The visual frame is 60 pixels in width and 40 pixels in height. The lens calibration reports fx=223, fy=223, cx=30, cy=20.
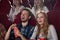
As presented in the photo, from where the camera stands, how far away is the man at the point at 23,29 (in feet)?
6.86

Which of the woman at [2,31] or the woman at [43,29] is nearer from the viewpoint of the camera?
the woman at [43,29]

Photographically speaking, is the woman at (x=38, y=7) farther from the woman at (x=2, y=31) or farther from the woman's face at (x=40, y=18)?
the woman at (x=2, y=31)

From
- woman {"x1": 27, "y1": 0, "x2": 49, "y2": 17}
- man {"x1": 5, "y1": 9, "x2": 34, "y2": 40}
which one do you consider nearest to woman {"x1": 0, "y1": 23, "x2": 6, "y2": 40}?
man {"x1": 5, "y1": 9, "x2": 34, "y2": 40}

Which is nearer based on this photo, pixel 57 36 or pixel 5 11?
pixel 57 36

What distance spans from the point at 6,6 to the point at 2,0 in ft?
0.24

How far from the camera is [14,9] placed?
2156mm

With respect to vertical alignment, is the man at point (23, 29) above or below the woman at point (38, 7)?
below

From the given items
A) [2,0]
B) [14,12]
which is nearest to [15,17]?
[14,12]

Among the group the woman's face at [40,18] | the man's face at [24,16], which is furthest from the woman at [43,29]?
the man's face at [24,16]

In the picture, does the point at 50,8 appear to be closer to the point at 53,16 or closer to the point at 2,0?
the point at 53,16

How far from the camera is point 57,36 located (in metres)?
1.99

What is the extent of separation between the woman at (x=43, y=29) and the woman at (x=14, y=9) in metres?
0.20

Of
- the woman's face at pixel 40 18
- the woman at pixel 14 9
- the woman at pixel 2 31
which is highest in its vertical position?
the woman at pixel 14 9

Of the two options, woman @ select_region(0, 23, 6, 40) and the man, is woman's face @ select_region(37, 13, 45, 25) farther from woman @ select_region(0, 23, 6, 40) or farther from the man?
woman @ select_region(0, 23, 6, 40)
